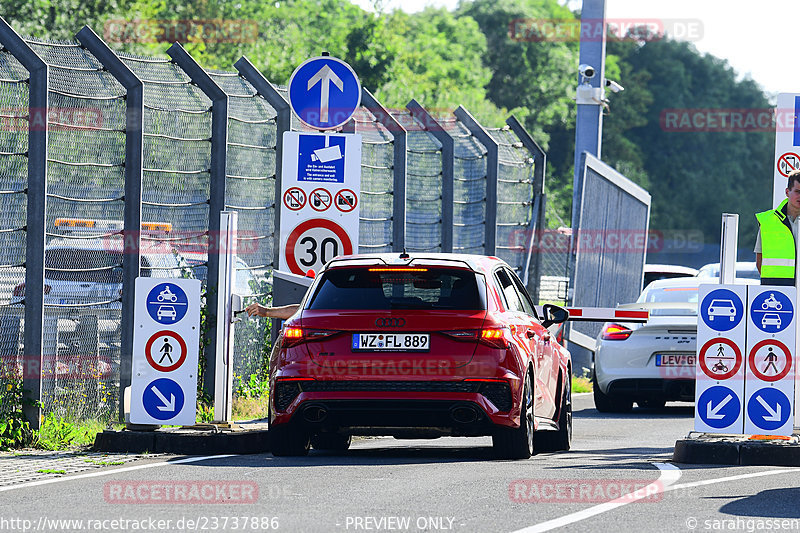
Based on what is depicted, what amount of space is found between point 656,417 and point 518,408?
22.2 ft

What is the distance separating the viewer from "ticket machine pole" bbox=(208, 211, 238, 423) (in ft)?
40.4

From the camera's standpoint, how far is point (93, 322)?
1374 centimetres

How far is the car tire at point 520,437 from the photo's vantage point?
1139 cm

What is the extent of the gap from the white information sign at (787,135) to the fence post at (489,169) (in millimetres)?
7757

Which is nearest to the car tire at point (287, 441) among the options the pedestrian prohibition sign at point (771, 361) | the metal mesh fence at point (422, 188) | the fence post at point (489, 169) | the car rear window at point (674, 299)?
the pedestrian prohibition sign at point (771, 361)

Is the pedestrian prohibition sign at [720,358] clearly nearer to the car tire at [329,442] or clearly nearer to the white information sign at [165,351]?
the car tire at [329,442]

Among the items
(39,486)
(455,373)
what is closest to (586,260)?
(455,373)

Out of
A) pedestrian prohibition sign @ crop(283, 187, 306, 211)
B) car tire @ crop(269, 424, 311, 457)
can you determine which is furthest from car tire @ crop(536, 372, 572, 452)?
pedestrian prohibition sign @ crop(283, 187, 306, 211)

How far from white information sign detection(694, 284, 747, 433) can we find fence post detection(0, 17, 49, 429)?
507 centimetres

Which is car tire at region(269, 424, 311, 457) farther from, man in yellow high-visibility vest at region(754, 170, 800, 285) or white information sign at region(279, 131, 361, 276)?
man in yellow high-visibility vest at region(754, 170, 800, 285)

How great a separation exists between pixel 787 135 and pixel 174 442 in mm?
5590

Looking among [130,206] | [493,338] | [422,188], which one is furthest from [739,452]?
[422,188]

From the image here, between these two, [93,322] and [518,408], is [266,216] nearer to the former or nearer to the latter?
[93,322]

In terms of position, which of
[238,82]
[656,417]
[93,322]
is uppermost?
[238,82]
